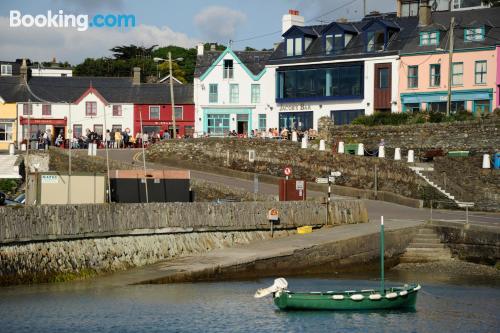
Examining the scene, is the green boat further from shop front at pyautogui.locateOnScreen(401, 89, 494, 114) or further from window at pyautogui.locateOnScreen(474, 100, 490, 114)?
window at pyautogui.locateOnScreen(474, 100, 490, 114)

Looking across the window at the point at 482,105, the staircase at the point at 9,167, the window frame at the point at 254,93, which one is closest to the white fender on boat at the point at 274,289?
the staircase at the point at 9,167

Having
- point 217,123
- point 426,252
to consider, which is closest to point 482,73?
point 217,123

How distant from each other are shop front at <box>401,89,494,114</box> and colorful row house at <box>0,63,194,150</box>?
25776 mm

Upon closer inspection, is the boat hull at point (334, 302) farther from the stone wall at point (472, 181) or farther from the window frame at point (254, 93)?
the window frame at point (254, 93)

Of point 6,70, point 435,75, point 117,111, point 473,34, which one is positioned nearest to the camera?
point 473,34

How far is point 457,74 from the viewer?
67.4 meters

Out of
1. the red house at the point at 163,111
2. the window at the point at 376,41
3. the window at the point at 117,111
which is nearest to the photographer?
the window at the point at 376,41

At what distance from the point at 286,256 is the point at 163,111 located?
56.9 m

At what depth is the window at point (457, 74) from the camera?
67188 millimetres

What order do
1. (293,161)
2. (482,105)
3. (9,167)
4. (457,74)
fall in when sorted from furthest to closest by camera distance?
(457,74), (482,105), (293,161), (9,167)

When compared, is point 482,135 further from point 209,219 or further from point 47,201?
point 47,201

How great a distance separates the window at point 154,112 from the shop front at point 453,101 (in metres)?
29.0

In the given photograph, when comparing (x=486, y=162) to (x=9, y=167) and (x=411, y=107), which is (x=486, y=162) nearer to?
(x=411, y=107)

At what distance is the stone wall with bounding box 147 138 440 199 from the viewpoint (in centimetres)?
5247
